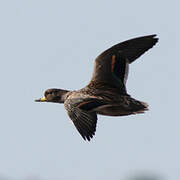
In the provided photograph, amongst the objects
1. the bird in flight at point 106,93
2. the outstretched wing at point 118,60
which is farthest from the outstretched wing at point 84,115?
the outstretched wing at point 118,60

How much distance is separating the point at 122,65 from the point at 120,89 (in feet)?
2.81

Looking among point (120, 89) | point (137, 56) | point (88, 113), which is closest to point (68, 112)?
point (88, 113)

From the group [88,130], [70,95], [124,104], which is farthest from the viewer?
[70,95]

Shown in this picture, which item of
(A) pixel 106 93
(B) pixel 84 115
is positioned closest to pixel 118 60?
(A) pixel 106 93

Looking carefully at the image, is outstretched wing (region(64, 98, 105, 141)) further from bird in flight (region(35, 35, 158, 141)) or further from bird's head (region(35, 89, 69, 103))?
bird's head (region(35, 89, 69, 103))

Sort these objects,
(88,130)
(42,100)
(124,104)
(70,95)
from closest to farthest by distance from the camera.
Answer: (88,130), (124,104), (70,95), (42,100)

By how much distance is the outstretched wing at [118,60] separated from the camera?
17.3 m

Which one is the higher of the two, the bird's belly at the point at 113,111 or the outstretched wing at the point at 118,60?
the outstretched wing at the point at 118,60

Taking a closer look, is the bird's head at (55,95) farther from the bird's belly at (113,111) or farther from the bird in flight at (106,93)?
the bird's belly at (113,111)

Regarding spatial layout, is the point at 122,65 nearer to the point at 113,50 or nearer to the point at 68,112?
the point at 113,50

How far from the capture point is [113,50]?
18.0 m

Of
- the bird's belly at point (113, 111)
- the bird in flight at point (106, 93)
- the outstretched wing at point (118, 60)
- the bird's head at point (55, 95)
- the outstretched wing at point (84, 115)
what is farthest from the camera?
the bird's head at point (55, 95)

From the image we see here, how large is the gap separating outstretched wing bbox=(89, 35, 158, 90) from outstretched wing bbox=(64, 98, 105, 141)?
5.07ft

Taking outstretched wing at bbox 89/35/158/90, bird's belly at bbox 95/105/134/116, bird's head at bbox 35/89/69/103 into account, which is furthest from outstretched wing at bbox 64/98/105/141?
bird's head at bbox 35/89/69/103
